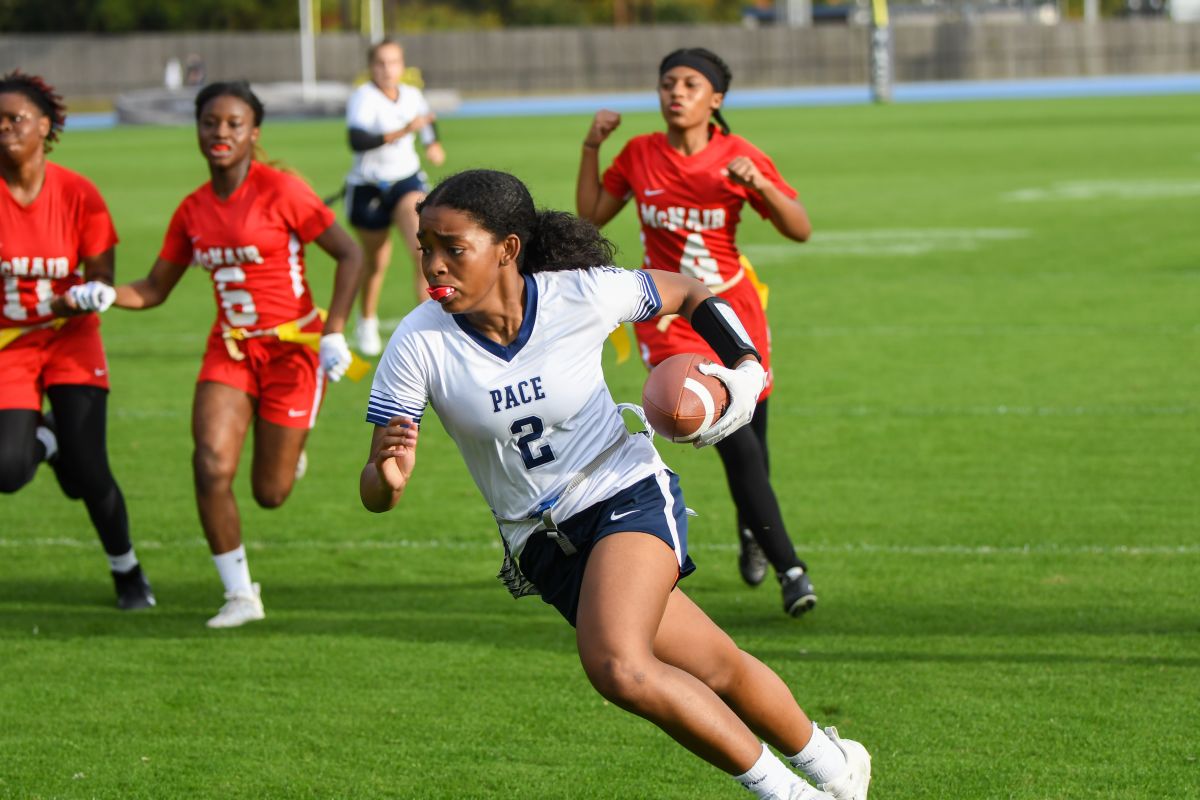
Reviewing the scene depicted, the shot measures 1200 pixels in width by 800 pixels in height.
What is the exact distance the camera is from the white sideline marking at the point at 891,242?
16703mm

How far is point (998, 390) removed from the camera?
10.2m

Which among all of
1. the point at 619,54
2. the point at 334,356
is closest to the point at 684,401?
the point at 334,356

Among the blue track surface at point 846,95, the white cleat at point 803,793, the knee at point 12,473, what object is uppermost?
the blue track surface at point 846,95

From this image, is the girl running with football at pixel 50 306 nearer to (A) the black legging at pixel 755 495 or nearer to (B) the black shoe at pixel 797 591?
(A) the black legging at pixel 755 495

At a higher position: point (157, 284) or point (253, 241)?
point (253, 241)

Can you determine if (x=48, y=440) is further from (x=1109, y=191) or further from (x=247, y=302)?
(x=1109, y=191)

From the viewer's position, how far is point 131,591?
6621 mm

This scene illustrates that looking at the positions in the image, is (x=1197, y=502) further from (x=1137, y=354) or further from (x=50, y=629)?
(x=50, y=629)

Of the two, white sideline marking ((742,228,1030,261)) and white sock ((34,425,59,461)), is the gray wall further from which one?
white sock ((34,425,59,461))

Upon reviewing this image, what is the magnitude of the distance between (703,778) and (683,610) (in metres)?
0.82

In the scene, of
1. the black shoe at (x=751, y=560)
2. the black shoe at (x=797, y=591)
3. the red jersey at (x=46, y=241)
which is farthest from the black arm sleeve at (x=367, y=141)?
the black shoe at (x=797, y=591)

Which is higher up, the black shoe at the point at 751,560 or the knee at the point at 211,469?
the knee at the point at 211,469

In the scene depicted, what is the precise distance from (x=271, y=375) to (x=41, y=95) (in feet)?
4.54

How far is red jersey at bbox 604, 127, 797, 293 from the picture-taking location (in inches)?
256
